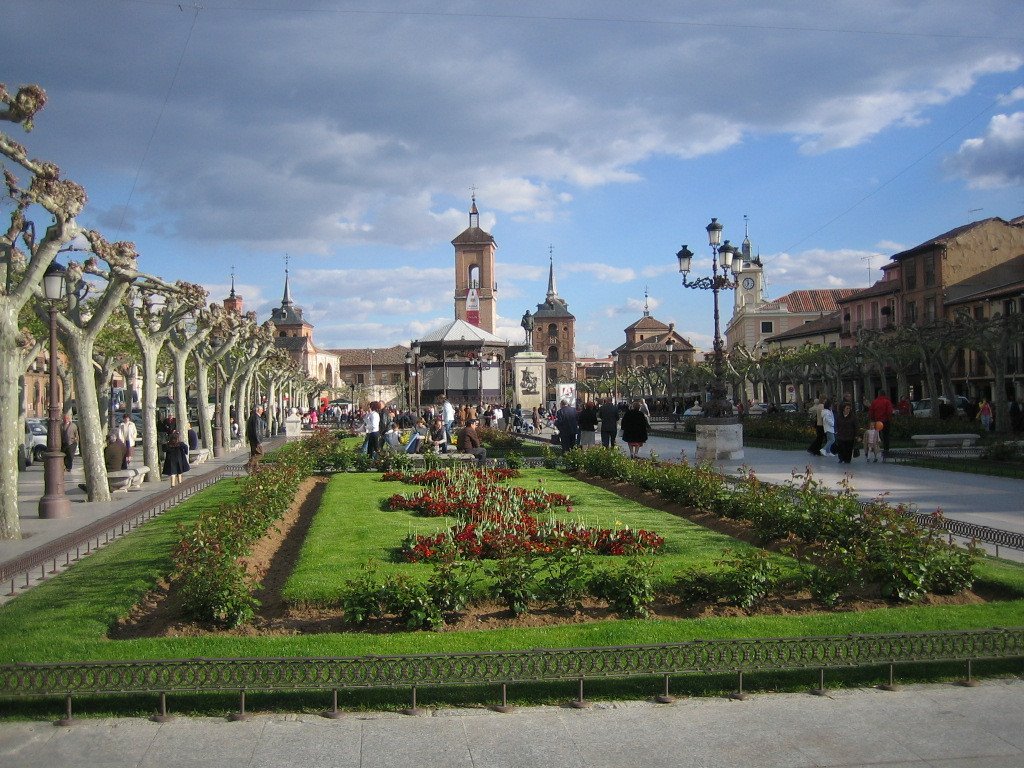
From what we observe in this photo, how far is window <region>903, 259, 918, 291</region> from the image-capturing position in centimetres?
6309

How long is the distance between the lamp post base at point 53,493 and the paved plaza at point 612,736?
34.0 feet

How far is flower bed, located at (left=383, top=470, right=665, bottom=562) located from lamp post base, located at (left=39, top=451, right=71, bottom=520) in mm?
5548

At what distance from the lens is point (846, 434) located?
22.1 metres

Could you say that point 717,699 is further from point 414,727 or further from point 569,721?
point 414,727

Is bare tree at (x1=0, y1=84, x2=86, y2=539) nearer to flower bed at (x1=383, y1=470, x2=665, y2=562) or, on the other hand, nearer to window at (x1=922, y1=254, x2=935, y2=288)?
flower bed at (x1=383, y1=470, x2=665, y2=562)

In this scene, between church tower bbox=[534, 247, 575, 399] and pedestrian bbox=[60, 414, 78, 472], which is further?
church tower bbox=[534, 247, 575, 399]

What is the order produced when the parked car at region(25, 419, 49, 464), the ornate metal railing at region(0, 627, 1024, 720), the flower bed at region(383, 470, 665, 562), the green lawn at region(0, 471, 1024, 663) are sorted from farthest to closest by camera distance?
the parked car at region(25, 419, 49, 464) < the flower bed at region(383, 470, 665, 562) < the green lawn at region(0, 471, 1024, 663) < the ornate metal railing at region(0, 627, 1024, 720)

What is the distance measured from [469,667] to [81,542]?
7957 millimetres

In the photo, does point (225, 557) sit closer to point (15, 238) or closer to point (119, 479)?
point (15, 238)

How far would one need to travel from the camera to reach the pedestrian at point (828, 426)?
79.5 feet

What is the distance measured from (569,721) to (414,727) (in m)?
0.95

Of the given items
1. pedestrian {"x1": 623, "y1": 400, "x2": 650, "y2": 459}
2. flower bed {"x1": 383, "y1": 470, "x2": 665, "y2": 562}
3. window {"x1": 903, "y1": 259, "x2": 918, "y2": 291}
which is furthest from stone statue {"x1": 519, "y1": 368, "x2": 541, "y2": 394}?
flower bed {"x1": 383, "y1": 470, "x2": 665, "y2": 562}

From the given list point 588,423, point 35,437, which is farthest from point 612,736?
point 35,437

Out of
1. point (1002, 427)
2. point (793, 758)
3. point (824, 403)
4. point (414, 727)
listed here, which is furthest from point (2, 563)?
point (1002, 427)
